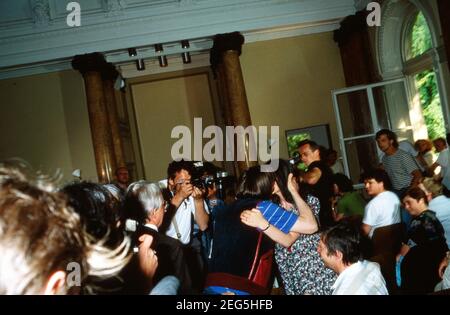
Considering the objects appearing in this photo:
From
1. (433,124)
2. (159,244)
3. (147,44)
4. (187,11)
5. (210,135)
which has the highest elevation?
(187,11)

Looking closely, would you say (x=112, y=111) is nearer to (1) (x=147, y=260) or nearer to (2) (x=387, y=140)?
(2) (x=387, y=140)

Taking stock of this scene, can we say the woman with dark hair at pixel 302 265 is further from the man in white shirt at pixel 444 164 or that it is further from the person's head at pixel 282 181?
the man in white shirt at pixel 444 164

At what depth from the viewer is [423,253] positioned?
113 inches

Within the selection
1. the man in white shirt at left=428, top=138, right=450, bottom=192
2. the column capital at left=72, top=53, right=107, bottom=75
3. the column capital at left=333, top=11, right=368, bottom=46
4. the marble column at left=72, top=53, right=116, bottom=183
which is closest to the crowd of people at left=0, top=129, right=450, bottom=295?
the man in white shirt at left=428, top=138, right=450, bottom=192

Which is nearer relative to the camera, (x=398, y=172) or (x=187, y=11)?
(x=398, y=172)

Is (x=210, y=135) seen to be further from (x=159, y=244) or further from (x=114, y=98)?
(x=159, y=244)

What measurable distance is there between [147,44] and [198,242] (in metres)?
4.77

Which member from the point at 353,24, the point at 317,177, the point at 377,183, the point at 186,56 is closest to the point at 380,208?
the point at 377,183

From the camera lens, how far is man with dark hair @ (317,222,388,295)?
203 cm

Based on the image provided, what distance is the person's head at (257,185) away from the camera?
2.24m

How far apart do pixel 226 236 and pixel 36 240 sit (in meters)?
1.34

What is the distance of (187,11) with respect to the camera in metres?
7.29

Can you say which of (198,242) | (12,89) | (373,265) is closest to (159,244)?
(373,265)

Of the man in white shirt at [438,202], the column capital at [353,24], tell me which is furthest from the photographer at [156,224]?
the column capital at [353,24]
